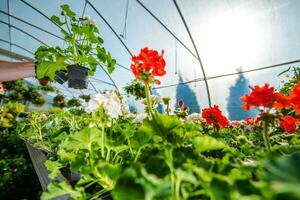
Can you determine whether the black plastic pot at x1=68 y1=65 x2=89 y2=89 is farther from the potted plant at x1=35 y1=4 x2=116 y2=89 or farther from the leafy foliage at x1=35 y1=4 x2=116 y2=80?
the leafy foliage at x1=35 y1=4 x2=116 y2=80

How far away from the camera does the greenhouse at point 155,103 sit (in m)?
0.31

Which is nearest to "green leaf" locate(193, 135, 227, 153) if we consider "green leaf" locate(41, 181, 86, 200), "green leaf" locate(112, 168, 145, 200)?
"green leaf" locate(112, 168, 145, 200)

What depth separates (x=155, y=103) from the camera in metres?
0.88

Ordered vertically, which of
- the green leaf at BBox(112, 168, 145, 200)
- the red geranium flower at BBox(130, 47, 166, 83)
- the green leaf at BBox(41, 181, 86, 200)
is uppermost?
the red geranium flower at BBox(130, 47, 166, 83)

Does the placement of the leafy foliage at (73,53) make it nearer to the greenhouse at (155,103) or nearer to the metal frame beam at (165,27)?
the greenhouse at (155,103)

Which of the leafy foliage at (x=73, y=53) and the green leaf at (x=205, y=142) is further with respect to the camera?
the leafy foliage at (x=73, y=53)

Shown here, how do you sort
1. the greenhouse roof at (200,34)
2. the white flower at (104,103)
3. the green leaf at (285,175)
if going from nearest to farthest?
the green leaf at (285,175), the white flower at (104,103), the greenhouse roof at (200,34)

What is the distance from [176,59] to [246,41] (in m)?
1.65

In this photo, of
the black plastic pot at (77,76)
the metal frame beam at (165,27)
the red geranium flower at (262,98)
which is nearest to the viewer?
the red geranium flower at (262,98)

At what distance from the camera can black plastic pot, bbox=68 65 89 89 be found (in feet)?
4.00

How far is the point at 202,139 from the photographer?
0.36m

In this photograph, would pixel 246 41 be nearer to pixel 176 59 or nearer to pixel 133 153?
pixel 176 59

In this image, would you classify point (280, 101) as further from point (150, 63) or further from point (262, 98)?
point (150, 63)

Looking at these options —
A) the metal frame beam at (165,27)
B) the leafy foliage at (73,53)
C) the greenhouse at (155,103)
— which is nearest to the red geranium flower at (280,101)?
the greenhouse at (155,103)
